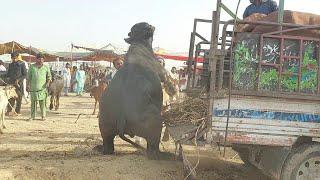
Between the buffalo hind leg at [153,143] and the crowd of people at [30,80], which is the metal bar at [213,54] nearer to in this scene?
the buffalo hind leg at [153,143]

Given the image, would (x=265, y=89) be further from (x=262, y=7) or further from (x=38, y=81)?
(x=38, y=81)

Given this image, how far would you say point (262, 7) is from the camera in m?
7.78

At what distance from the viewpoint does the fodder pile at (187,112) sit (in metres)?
6.02

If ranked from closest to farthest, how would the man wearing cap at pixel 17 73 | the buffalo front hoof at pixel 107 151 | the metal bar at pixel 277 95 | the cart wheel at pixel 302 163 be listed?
the metal bar at pixel 277 95, the cart wheel at pixel 302 163, the buffalo front hoof at pixel 107 151, the man wearing cap at pixel 17 73

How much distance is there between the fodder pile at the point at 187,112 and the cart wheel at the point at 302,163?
1.09 metres

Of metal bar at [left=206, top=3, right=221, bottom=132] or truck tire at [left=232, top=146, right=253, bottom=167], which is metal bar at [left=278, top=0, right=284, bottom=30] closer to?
metal bar at [left=206, top=3, right=221, bottom=132]

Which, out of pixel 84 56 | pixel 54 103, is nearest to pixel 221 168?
pixel 54 103

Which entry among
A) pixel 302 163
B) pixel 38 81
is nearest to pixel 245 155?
pixel 302 163

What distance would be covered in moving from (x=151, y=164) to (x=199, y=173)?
2.16 feet

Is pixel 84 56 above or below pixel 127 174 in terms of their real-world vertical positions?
above

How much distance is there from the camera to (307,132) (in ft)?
18.0

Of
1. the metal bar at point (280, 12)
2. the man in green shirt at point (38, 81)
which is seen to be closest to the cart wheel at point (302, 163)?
the metal bar at point (280, 12)

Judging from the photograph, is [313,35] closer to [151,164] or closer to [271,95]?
[271,95]

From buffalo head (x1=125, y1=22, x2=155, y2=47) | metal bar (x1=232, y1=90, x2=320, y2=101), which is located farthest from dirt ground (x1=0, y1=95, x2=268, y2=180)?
buffalo head (x1=125, y1=22, x2=155, y2=47)
